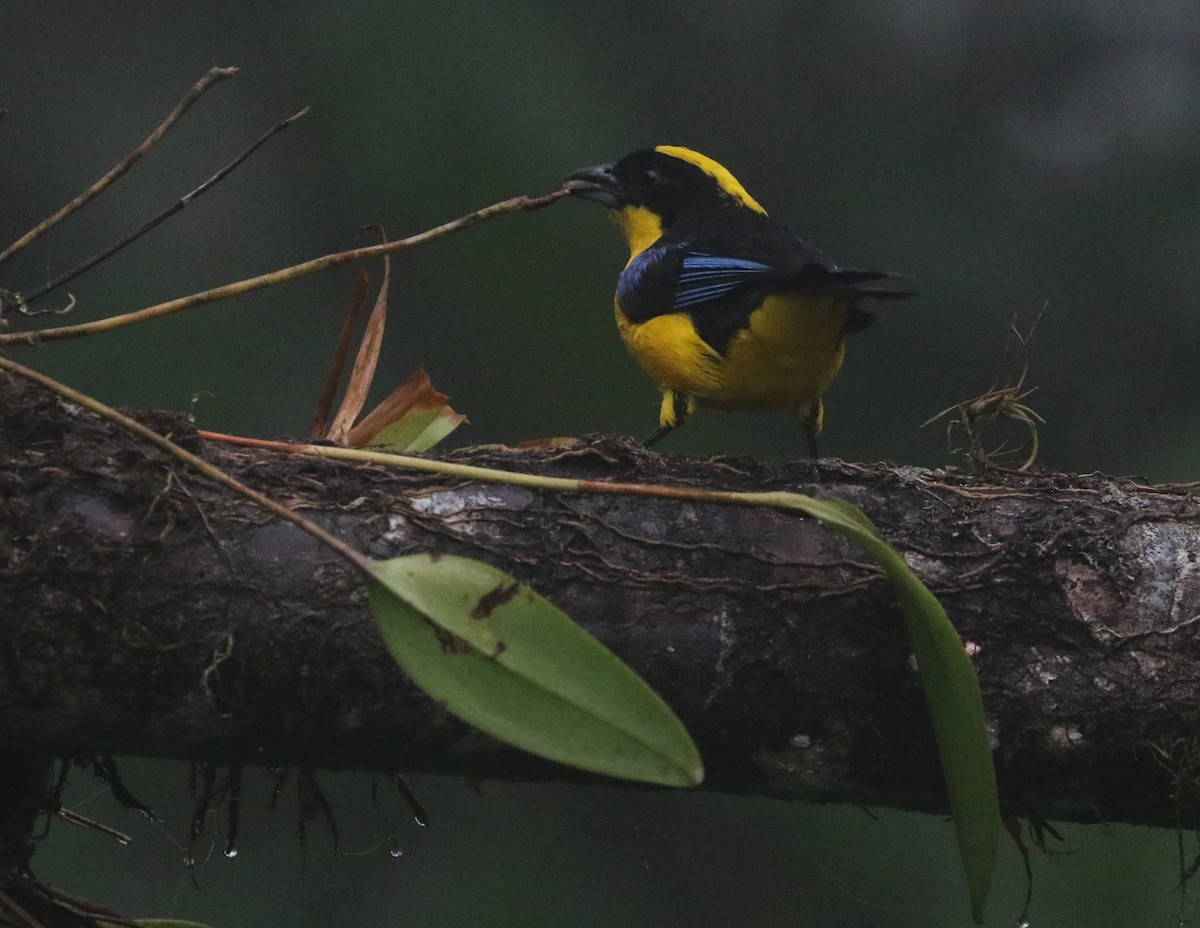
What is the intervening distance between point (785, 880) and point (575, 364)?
6.33ft

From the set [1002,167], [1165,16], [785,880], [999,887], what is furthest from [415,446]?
[1165,16]

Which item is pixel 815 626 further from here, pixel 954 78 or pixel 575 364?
pixel 954 78

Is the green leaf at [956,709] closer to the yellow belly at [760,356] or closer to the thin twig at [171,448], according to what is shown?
the thin twig at [171,448]

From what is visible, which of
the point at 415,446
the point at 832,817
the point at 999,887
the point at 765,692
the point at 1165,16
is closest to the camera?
the point at 765,692

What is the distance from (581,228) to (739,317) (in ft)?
8.79

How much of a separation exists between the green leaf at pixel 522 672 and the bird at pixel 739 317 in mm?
1292

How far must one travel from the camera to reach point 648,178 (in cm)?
392

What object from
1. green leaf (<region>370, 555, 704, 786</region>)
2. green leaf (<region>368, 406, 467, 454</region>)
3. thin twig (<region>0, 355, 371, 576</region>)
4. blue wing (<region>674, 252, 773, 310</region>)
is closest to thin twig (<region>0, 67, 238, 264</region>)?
thin twig (<region>0, 355, 371, 576</region>)

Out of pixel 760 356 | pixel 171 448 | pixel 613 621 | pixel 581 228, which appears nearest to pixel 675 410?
pixel 760 356

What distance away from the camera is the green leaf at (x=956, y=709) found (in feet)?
5.19

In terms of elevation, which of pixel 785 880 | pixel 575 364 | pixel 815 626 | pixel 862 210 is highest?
pixel 815 626

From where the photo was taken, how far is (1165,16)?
5.54 meters

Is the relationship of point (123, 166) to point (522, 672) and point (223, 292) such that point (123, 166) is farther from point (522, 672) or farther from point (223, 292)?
point (522, 672)

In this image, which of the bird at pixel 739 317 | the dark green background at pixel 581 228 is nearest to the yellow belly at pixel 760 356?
the bird at pixel 739 317
